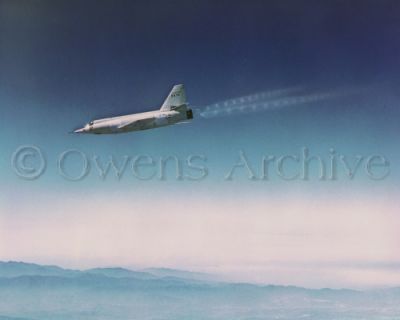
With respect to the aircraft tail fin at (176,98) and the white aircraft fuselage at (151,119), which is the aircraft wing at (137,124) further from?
the aircraft tail fin at (176,98)

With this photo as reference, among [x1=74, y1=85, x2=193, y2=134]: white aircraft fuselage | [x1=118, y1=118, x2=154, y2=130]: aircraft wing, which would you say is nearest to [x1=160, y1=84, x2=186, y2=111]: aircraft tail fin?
[x1=74, y1=85, x2=193, y2=134]: white aircraft fuselage

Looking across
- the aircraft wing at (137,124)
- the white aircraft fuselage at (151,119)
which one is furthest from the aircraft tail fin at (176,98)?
the aircraft wing at (137,124)

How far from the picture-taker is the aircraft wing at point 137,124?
36.4 ft

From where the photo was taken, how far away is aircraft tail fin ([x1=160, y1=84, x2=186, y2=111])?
1095cm

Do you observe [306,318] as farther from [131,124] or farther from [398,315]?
[131,124]

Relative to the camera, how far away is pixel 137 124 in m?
11.1

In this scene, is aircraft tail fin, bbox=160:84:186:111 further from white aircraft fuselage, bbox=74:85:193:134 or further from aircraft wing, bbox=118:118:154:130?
aircraft wing, bbox=118:118:154:130

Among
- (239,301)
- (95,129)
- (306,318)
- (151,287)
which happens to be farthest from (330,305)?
(95,129)

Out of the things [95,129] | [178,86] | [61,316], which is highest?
[178,86]

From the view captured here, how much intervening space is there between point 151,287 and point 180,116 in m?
3.78

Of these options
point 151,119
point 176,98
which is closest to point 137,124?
point 151,119

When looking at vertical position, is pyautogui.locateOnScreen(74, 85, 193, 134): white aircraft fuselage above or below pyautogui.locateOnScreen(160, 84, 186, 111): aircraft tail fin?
below

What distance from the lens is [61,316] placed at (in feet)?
42.1

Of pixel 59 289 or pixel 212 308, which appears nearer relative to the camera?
pixel 212 308
